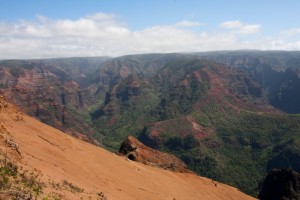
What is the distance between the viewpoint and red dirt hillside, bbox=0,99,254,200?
2853 cm

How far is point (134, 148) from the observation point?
63312 mm

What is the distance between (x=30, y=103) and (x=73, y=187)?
18039cm

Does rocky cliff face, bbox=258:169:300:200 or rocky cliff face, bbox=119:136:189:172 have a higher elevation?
rocky cliff face, bbox=119:136:189:172

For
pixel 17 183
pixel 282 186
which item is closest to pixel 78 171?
pixel 17 183

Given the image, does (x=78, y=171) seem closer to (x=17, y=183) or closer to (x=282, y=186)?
(x=17, y=183)

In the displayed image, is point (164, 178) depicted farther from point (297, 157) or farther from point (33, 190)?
point (297, 157)

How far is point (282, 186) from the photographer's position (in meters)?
59.1

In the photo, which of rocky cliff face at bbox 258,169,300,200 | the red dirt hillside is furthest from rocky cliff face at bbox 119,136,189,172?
rocky cliff face at bbox 258,169,300,200

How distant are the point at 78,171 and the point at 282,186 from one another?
120 feet

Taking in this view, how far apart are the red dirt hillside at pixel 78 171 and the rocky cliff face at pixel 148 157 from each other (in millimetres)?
5541

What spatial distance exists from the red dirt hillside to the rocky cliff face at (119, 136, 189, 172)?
554cm

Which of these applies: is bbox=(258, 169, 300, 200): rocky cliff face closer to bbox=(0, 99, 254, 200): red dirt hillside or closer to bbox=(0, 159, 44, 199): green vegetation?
bbox=(0, 99, 254, 200): red dirt hillside

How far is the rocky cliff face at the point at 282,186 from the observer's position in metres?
57.5

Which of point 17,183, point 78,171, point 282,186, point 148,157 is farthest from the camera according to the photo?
point 148,157
